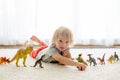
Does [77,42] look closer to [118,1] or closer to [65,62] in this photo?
[118,1]

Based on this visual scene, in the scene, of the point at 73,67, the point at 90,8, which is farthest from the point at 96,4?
the point at 73,67

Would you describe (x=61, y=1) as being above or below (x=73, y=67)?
above

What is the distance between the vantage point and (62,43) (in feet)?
4.81

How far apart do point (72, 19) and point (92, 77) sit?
5.05ft

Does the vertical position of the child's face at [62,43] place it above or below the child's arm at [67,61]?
above

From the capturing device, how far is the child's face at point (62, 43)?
145 cm

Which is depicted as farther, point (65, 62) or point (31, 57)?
point (31, 57)

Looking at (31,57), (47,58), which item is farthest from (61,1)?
(47,58)

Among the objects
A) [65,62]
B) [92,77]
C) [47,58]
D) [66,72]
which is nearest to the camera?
[92,77]

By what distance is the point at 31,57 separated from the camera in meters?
1.80

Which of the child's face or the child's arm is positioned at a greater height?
the child's face

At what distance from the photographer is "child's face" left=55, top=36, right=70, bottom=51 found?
57.1 inches

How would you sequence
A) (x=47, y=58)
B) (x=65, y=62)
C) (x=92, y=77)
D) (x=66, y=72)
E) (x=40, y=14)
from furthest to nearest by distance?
1. (x=40, y=14)
2. (x=47, y=58)
3. (x=65, y=62)
4. (x=66, y=72)
5. (x=92, y=77)

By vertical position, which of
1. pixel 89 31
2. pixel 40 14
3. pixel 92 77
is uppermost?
pixel 40 14
